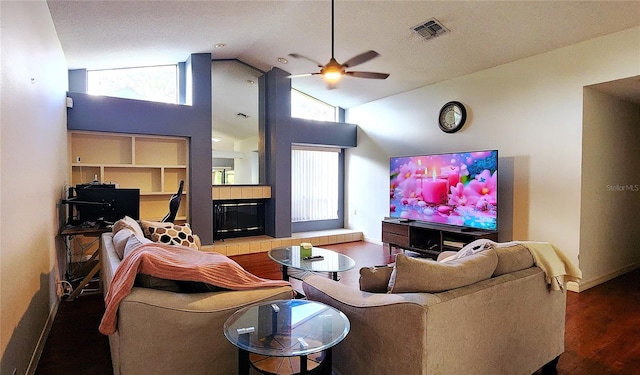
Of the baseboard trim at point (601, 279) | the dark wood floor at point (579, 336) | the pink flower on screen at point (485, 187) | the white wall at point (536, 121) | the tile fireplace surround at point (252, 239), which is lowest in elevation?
the dark wood floor at point (579, 336)

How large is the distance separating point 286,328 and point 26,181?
6.42 ft

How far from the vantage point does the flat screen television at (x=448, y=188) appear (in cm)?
432

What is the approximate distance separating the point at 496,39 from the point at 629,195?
2876mm

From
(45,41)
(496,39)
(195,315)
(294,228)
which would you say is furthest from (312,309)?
(294,228)

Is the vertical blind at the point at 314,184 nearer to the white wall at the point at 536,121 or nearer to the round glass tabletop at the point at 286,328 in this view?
the white wall at the point at 536,121

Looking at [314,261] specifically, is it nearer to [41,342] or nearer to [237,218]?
[41,342]

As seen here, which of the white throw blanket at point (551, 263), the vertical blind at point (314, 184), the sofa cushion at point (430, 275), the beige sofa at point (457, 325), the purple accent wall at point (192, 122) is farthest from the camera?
the vertical blind at point (314, 184)

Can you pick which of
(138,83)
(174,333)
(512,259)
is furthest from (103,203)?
(512,259)

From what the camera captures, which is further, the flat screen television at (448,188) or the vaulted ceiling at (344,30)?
the flat screen television at (448,188)

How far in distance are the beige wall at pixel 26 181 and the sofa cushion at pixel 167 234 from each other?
79cm

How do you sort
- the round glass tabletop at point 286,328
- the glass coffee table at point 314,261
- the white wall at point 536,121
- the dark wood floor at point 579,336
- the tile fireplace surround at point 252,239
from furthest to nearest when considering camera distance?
the tile fireplace surround at point 252,239
the white wall at point 536,121
the glass coffee table at point 314,261
the dark wood floor at point 579,336
the round glass tabletop at point 286,328

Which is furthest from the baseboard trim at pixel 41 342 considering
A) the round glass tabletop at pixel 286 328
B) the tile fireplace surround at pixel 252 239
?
the tile fireplace surround at pixel 252 239

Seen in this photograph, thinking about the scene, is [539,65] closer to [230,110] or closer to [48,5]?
[230,110]

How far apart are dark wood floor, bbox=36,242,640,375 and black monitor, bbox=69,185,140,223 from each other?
85cm
